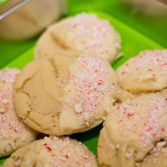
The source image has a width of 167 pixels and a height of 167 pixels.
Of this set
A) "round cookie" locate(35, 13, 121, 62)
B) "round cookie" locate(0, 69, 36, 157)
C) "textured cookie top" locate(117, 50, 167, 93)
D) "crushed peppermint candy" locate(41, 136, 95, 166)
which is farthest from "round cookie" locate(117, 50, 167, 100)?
"round cookie" locate(0, 69, 36, 157)

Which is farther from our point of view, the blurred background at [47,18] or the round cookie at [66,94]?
the blurred background at [47,18]

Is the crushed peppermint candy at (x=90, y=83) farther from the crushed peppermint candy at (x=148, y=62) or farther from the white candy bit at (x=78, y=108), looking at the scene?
the crushed peppermint candy at (x=148, y=62)

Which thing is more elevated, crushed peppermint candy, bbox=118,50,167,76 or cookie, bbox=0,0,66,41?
cookie, bbox=0,0,66,41

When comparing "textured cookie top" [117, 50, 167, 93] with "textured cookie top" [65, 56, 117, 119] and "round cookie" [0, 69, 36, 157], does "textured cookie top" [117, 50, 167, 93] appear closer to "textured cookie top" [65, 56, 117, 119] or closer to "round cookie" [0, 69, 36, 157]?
"textured cookie top" [65, 56, 117, 119]

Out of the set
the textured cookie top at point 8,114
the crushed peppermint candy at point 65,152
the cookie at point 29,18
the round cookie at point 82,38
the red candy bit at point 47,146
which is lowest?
the crushed peppermint candy at point 65,152

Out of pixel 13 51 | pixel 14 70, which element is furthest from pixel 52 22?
pixel 14 70

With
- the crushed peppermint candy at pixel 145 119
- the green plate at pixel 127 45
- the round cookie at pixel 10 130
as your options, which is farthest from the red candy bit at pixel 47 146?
the green plate at pixel 127 45

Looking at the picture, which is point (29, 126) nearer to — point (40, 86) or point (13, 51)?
point (40, 86)
